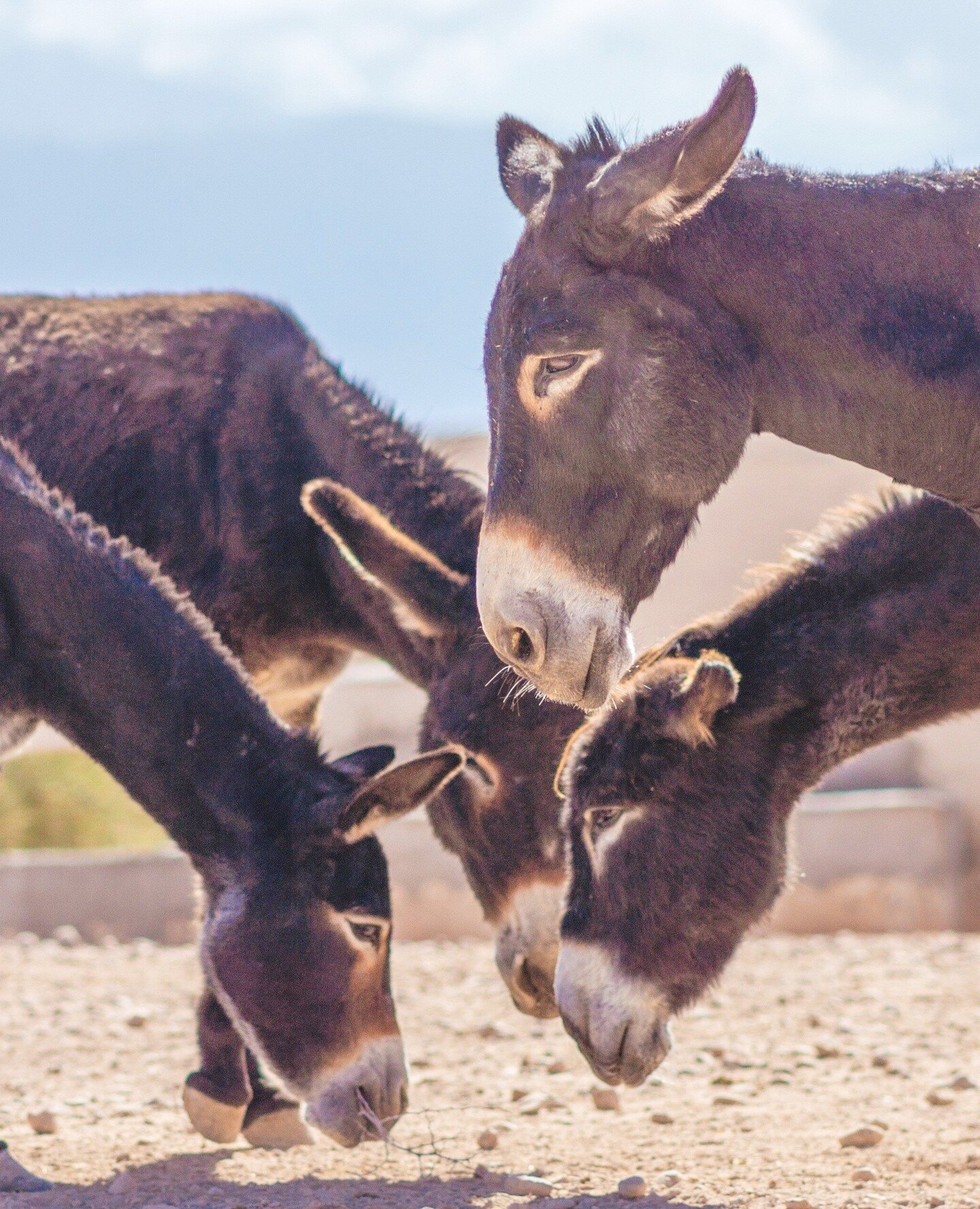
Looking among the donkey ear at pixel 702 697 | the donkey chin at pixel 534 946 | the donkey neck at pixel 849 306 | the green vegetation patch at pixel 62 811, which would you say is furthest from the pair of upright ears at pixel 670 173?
the green vegetation patch at pixel 62 811

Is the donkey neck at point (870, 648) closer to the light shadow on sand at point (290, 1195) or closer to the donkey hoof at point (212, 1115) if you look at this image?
the light shadow on sand at point (290, 1195)

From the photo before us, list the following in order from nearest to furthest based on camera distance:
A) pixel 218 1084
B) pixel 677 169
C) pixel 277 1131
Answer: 1. pixel 677 169
2. pixel 218 1084
3. pixel 277 1131

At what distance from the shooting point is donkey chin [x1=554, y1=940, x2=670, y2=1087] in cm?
446

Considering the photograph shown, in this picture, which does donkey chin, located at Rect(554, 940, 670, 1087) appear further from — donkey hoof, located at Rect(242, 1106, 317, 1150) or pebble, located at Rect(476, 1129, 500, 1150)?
donkey hoof, located at Rect(242, 1106, 317, 1150)

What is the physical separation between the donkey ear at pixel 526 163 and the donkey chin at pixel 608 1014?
85.6 inches

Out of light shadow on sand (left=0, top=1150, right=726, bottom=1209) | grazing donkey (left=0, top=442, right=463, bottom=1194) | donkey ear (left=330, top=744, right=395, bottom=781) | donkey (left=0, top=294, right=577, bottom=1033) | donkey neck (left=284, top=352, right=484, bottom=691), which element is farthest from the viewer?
donkey neck (left=284, top=352, right=484, bottom=691)

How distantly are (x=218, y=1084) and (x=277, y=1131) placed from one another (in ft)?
0.99

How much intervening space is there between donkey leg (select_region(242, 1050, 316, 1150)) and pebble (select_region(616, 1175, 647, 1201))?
150 centimetres

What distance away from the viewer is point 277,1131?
527 cm

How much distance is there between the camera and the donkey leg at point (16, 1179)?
14.2ft

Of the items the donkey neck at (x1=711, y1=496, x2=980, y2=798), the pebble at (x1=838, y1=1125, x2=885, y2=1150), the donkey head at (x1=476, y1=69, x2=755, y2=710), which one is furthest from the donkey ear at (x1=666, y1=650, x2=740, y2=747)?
the pebble at (x1=838, y1=1125, x2=885, y2=1150)

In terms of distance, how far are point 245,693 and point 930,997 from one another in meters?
4.24

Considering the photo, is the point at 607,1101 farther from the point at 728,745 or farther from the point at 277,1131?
the point at 728,745

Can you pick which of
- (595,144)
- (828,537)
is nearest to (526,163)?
(595,144)
